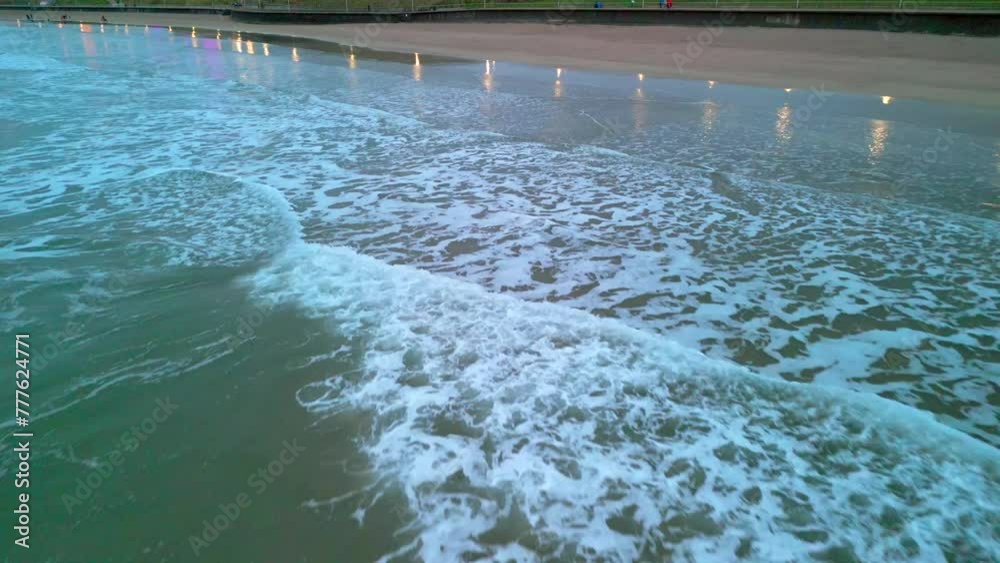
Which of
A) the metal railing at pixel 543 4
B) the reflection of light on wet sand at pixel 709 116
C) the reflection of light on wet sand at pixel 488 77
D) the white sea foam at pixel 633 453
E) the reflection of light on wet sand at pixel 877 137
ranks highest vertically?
the metal railing at pixel 543 4

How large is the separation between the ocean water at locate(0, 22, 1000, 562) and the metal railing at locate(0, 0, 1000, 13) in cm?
1196

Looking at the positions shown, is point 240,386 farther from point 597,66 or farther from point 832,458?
point 597,66

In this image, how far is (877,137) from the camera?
9.80 m

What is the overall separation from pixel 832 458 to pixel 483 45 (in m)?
25.1

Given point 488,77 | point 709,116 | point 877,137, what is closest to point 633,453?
point 877,137

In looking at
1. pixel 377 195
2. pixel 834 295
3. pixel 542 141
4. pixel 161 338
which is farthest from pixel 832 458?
pixel 542 141

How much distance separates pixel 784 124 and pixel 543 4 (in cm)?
1966

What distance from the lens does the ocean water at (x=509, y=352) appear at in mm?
2627

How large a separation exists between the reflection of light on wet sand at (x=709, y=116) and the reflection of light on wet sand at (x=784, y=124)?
1.11m

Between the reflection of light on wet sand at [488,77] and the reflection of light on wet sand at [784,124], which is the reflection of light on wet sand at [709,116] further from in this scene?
the reflection of light on wet sand at [488,77]

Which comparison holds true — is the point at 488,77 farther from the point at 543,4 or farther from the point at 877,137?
the point at 543,4

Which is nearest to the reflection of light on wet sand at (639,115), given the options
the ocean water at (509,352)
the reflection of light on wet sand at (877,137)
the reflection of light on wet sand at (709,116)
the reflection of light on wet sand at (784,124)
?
the reflection of light on wet sand at (709,116)

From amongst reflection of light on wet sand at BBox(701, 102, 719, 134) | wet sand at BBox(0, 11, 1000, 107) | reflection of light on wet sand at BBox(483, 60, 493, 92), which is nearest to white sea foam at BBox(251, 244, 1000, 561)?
reflection of light on wet sand at BBox(701, 102, 719, 134)

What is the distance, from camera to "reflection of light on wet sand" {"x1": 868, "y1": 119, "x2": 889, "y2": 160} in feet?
29.1
